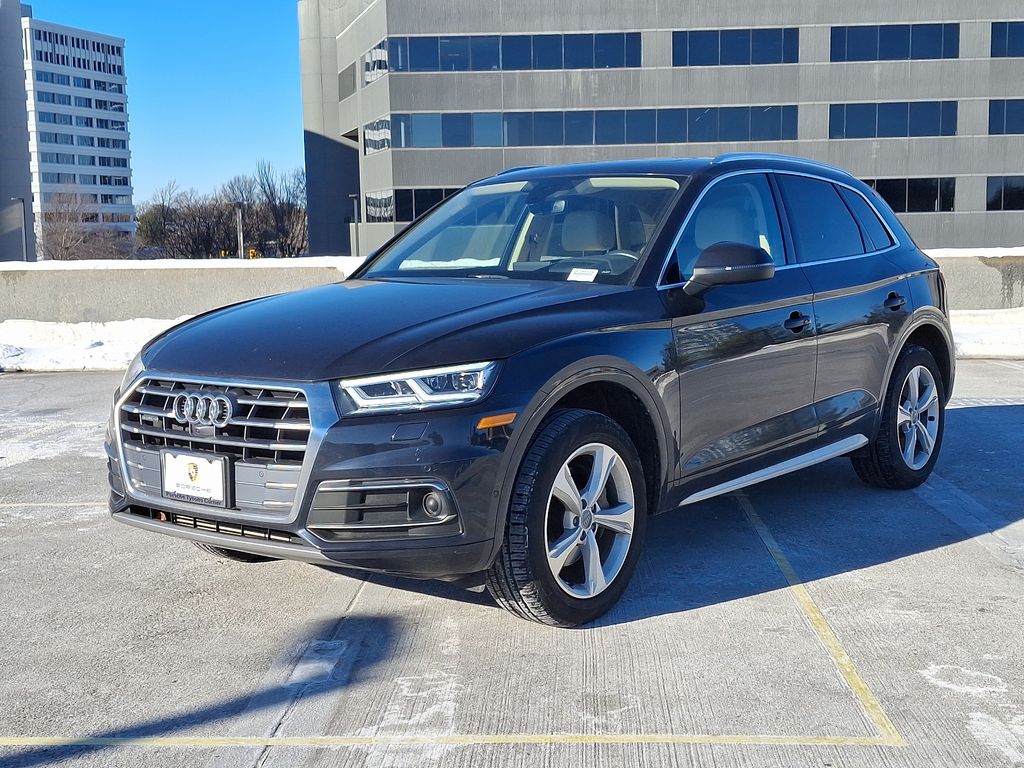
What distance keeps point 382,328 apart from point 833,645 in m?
1.95

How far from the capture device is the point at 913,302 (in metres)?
6.19

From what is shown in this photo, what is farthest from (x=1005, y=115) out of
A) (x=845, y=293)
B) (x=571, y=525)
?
(x=571, y=525)

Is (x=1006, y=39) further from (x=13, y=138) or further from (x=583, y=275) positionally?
(x=13, y=138)

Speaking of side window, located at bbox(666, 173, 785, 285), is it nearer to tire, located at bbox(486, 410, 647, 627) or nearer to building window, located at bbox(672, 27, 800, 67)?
tire, located at bbox(486, 410, 647, 627)

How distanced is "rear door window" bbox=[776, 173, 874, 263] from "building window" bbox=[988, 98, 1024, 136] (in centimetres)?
5905

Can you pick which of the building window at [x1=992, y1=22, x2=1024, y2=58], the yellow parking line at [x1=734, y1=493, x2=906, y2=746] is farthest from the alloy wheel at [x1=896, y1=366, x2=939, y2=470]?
the building window at [x1=992, y1=22, x2=1024, y2=58]

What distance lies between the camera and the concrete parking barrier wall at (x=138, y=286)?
47.1ft

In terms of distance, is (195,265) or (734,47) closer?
(195,265)

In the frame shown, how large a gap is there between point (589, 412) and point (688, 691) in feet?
3.46

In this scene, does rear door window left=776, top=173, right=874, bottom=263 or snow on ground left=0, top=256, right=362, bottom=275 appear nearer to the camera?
rear door window left=776, top=173, right=874, bottom=263

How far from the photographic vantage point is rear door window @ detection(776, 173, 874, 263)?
5.57 meters

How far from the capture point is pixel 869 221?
20.4 ft

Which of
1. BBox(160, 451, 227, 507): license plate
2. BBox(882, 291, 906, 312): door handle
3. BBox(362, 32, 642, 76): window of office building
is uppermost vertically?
BBox(362, 32, 642, 76): window of office building

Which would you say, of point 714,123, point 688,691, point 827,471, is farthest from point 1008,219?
point 688,691
